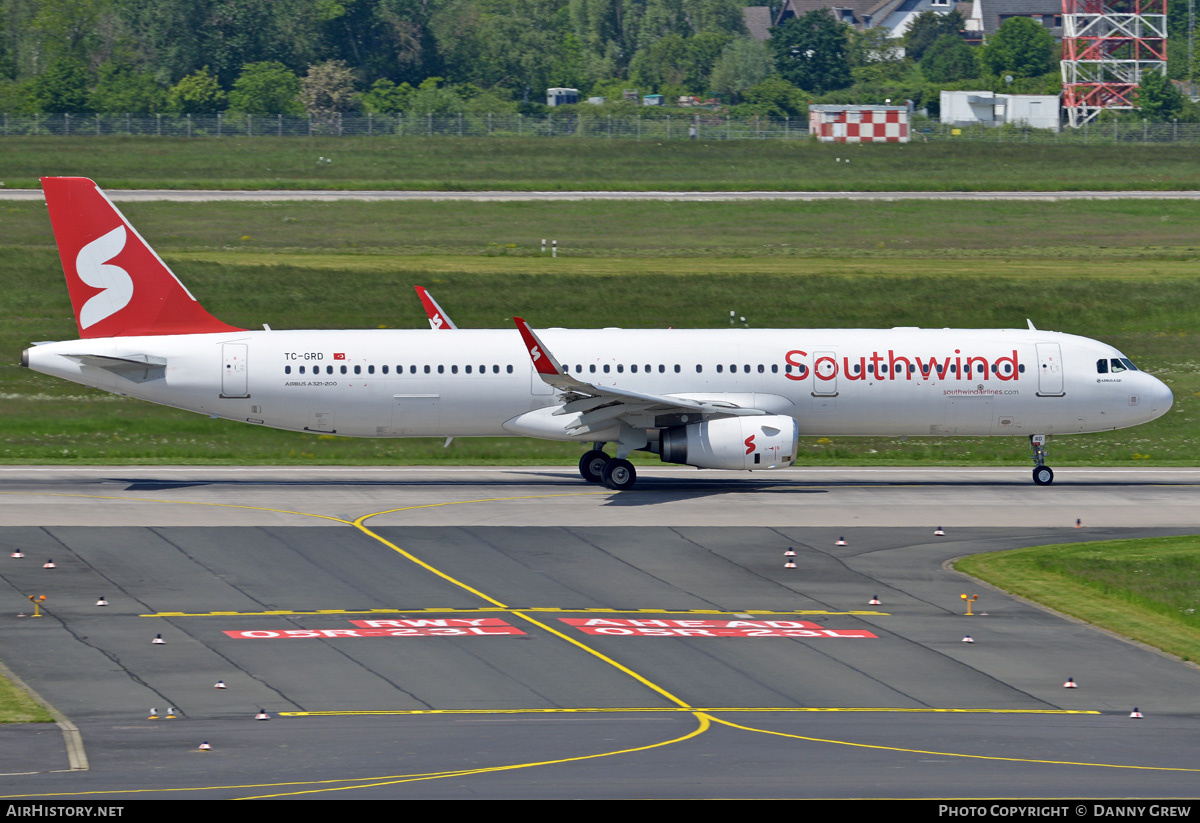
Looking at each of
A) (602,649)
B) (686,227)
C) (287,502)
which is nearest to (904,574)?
(602,649)

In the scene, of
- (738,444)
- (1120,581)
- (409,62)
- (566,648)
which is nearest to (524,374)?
(738,444)

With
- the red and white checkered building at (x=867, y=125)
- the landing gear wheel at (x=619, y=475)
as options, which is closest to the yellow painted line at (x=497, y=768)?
the landing gear wheel at (x=619, y=475)

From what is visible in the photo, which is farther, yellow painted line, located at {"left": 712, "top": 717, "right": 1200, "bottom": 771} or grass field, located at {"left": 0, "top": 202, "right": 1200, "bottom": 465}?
grass field, located at {"left": 0, "top": 202, "right": 1200, "bottom": 465}

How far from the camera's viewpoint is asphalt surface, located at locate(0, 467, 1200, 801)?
19.8 meters

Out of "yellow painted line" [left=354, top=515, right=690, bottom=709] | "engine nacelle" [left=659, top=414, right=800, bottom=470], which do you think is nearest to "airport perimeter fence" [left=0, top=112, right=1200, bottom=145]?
"engine nacelle" [left=659, top=414, right=800, bottom=470]

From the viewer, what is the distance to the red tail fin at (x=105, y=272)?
138ft

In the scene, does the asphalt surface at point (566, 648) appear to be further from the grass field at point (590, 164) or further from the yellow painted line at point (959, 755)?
the grass field at point (590, 164)

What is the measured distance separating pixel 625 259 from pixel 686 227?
30.0 feet

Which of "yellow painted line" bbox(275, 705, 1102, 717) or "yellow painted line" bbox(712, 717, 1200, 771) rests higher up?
"yellow painted line" bbox(712, 717, 1200, 771)

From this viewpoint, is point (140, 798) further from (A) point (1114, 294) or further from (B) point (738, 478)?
(A) point (1114, 294)

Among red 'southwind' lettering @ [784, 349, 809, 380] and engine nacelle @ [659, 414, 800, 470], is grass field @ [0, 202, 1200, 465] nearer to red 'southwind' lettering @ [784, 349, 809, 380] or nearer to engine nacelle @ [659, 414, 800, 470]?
red 'southwind' lettering @ [784, 349, 809, 380]

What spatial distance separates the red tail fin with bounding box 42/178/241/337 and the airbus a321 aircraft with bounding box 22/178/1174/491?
39 mm

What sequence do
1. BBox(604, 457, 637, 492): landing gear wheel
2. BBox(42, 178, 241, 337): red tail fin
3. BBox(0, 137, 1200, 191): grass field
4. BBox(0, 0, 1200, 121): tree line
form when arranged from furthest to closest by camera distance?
BBox(0, 0, 1200, 121): tree line, BBox(0, 137, 1200, 191): grass field, BBox(604, 457, 637, 492): landing gear wheel, BBox(42, 178, 241, 337): red tail fin
